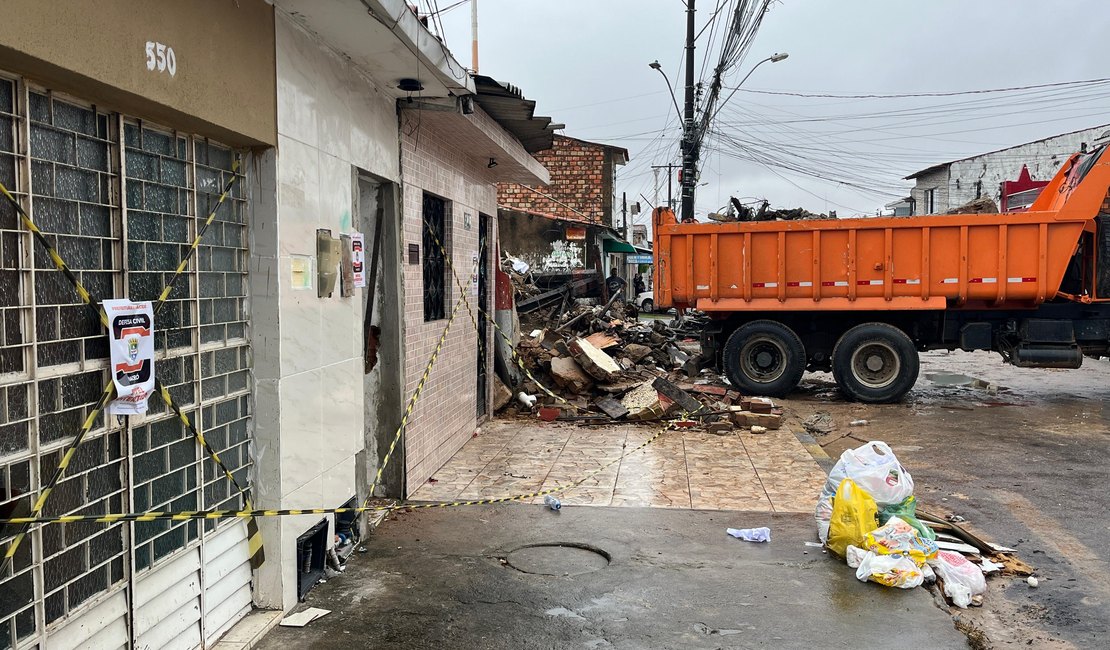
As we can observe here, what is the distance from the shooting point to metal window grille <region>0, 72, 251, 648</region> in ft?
8.30

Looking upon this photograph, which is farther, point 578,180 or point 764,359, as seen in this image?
point 578,180

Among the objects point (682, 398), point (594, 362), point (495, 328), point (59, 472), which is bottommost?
point (682, 398)

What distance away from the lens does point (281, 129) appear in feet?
13.1

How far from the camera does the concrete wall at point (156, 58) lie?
2449 mm

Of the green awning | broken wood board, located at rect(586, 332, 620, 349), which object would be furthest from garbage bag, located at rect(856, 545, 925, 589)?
the green awning

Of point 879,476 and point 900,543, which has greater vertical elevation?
point 879,476

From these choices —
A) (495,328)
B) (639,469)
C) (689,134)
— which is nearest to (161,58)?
(639,469)

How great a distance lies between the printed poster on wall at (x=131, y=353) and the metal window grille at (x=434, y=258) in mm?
3861

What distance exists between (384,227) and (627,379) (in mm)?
6096

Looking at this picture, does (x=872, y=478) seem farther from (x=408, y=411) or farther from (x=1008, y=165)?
(x=1008, y=165)

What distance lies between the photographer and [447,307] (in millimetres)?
7785

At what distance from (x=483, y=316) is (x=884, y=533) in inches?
225

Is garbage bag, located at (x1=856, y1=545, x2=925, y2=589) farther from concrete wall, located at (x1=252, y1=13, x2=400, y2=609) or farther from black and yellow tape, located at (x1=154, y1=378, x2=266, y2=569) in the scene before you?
black and yellow tape, located at (x1=154, y1=378, x2=266, y2=569)

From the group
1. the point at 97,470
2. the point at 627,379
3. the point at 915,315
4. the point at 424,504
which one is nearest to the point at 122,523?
the point at 97,470
